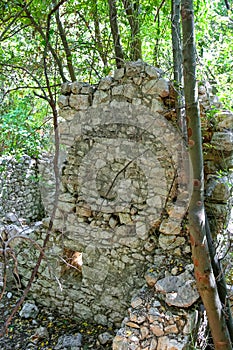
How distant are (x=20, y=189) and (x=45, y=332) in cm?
293

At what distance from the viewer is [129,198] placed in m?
3.88

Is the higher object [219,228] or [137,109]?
[137,109]

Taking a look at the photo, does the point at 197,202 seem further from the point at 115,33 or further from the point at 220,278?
the point at 115,33

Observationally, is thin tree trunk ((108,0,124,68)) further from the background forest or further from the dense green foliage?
the dense green foliage

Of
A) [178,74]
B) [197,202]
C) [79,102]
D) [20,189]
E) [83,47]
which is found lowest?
[20,189]

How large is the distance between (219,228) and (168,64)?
267 cm

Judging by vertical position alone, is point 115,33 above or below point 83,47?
above

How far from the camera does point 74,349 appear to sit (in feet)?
12.3

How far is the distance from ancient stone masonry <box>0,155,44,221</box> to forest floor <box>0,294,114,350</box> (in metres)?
2.15

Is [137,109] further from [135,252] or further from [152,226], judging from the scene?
[135,252]

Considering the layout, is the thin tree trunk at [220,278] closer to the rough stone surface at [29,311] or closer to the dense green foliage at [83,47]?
the dense green foliage at [83,47]

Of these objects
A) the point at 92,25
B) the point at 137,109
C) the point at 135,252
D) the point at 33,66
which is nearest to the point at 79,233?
the point at 135,252

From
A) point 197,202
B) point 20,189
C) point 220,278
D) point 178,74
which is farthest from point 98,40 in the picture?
point 220,278

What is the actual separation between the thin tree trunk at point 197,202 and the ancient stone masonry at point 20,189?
3.70 metres
